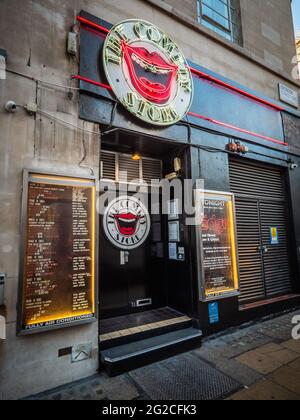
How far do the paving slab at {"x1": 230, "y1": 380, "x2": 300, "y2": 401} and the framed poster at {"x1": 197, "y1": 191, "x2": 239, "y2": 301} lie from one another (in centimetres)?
161

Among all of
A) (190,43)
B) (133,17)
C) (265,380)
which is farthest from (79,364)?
(190,43)

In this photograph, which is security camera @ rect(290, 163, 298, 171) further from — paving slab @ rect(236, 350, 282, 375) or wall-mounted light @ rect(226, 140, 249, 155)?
paving slab @ rect(236, 350, 282, 375)

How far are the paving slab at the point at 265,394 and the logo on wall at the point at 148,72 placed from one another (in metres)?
4.48

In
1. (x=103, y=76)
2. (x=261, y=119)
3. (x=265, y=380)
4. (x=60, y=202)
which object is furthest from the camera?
(x=261, y=119)

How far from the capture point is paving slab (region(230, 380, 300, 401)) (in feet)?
9.42

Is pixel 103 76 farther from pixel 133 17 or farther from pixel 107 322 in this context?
pixel 107 322

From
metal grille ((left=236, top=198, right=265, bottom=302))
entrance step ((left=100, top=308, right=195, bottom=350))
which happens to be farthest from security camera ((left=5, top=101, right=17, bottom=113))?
metal grille ((left=236, top=198, right=265, bottom=302))

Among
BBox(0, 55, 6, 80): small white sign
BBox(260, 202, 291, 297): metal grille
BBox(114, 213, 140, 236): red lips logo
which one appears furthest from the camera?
BBox(260, 202, 291, 297): metal grille

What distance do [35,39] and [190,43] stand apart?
11.7ft

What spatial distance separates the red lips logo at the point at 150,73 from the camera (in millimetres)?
4406

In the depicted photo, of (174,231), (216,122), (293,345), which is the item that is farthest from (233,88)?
(293,345)

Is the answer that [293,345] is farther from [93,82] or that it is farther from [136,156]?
[93,82]

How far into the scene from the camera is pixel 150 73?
15.3 ft
